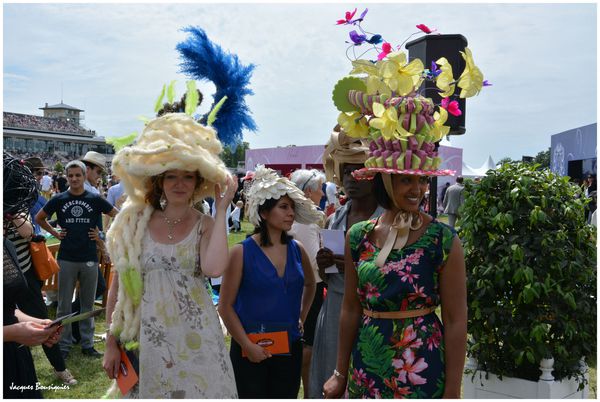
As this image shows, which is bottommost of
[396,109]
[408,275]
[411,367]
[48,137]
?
[411,367]

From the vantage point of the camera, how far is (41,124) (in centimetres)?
8331

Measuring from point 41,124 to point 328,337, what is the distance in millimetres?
89415

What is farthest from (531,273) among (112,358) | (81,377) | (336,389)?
(81,377)

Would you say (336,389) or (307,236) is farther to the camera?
(307,236)

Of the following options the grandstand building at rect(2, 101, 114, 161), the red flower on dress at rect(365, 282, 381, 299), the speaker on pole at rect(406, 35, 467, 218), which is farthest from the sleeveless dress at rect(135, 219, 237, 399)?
the grandstand building at rect(2, 101, 114, 161)

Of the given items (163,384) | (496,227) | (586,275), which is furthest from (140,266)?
(586,275)

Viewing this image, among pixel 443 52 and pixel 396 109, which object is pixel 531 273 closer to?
pixel 396 109

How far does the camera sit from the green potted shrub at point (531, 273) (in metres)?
3.27

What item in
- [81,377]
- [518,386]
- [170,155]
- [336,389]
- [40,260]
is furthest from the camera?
[81,377]

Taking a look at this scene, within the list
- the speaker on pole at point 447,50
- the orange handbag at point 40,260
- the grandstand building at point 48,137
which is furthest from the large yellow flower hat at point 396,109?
the grandstand building at point 48,137

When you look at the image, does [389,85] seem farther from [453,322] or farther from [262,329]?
[262,329]

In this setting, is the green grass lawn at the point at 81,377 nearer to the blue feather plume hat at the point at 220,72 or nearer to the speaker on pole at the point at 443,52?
the speaker on pole at the point at 443,52

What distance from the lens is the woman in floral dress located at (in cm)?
221

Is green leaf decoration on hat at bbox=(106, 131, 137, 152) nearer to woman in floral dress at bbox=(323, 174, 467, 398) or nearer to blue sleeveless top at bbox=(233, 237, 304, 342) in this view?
blue sleeveless top at bbox=(233, 237, 304, 342)
